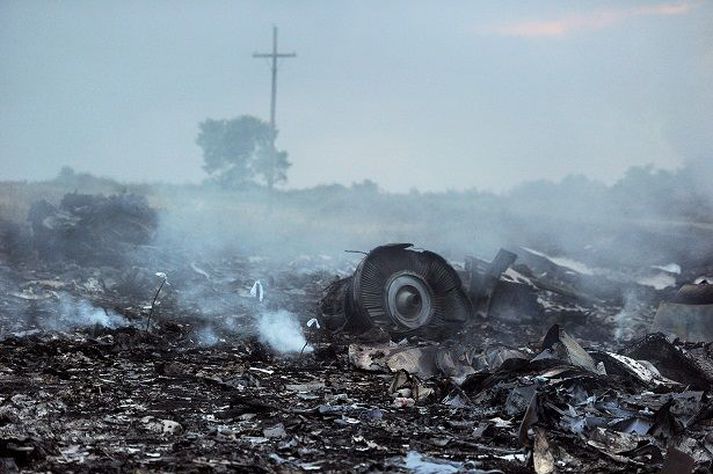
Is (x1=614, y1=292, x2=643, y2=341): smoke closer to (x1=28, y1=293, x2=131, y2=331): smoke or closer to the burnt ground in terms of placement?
the burnt ground

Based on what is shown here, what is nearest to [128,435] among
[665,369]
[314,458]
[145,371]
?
[314,458]

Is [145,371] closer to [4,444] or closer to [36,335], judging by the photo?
[36,335]

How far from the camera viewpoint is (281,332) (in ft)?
30.6

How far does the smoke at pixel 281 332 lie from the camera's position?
876cm

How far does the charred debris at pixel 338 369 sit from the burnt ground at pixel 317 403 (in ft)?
Answer: 0.07

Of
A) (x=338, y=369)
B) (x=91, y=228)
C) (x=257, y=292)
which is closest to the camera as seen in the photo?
(x=338, y=369)

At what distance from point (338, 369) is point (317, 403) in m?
1.63

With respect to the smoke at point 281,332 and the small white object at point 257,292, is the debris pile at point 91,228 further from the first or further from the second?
the smoke at point 281,332

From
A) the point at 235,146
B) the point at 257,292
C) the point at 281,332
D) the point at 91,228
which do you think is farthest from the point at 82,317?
the point at 235,146

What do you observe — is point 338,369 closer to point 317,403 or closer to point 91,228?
point 317,403

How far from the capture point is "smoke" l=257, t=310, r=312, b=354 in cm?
876

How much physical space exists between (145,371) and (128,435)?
220cm

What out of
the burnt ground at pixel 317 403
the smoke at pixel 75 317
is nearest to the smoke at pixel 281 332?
the burnt ground at pixel 317 403

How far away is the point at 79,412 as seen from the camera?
549 cm
